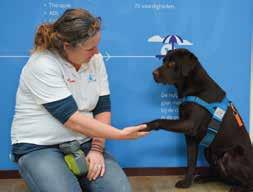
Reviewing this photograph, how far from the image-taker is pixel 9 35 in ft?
6.53

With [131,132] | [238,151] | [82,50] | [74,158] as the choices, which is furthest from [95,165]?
[238,151]

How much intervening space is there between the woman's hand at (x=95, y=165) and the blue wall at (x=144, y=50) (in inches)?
19.6

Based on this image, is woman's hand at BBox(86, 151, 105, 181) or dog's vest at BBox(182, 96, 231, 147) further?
dog's vest at BBox(182, 96, 231, 147)

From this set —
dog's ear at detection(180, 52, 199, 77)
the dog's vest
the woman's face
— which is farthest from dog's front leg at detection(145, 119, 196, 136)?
the woman's face

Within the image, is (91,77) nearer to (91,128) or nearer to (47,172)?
(91,128)

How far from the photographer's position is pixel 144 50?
206 cm

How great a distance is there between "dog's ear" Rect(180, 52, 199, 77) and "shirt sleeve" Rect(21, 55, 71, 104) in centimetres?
62

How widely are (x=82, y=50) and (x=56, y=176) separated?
19.4 inches

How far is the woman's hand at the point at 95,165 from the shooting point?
1587mm

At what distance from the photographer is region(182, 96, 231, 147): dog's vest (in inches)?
73.8

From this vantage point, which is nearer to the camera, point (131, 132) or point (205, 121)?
point (131, 132)

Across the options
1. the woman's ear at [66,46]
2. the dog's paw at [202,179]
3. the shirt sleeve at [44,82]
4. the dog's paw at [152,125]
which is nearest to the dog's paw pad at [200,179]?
the dog's paw at [202,179]

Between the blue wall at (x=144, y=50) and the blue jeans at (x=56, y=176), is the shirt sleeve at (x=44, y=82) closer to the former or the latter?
the blue jeans at (x=56, y=176)

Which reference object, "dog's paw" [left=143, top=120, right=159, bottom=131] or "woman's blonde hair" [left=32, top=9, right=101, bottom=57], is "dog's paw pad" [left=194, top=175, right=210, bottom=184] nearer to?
"dog's paw" [left=143, top=120, right=159, bottom=131]
